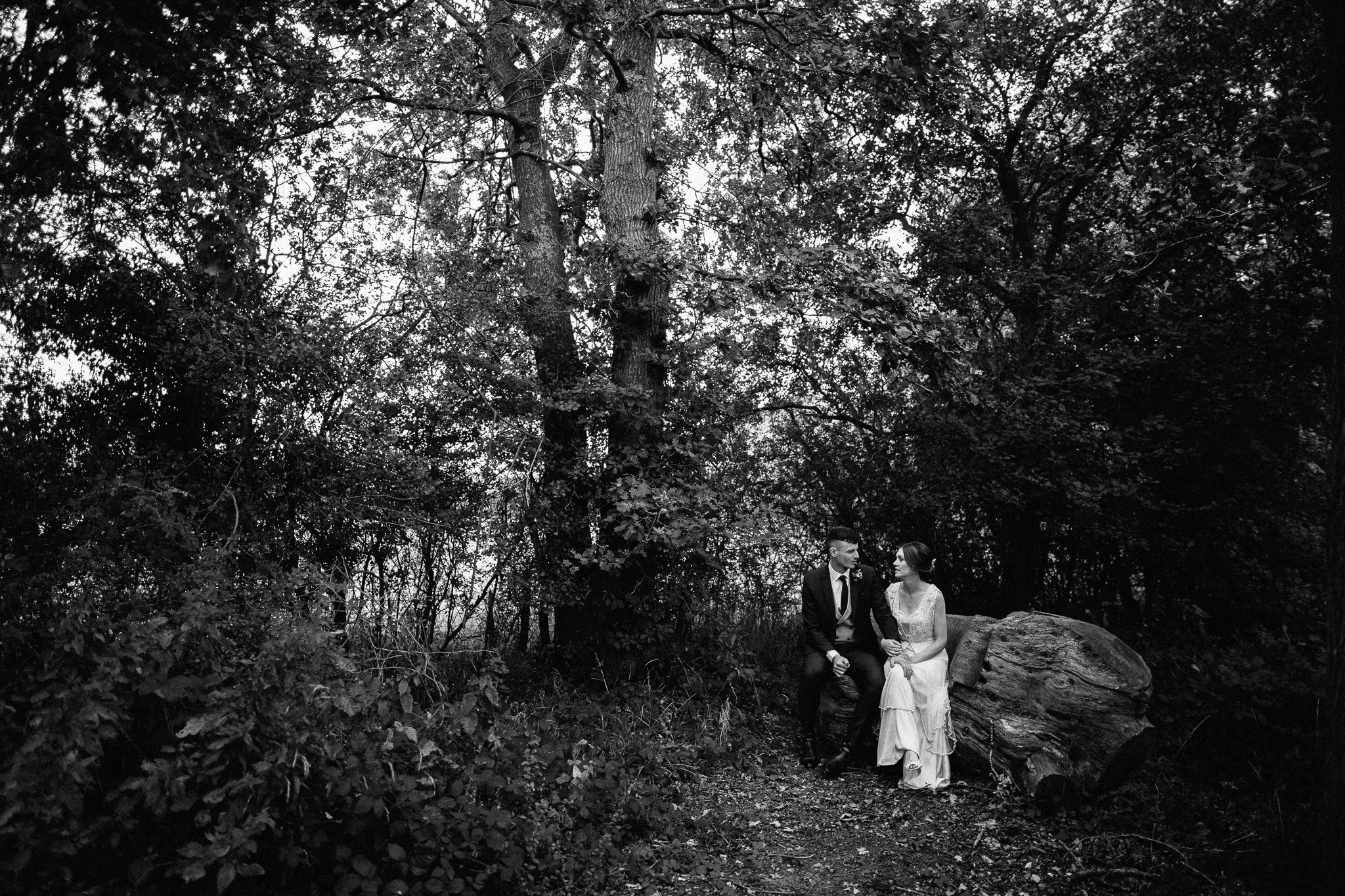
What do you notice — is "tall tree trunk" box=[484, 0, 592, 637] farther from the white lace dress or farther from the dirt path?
the white lace dress

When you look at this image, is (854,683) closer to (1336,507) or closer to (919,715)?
(919,715)

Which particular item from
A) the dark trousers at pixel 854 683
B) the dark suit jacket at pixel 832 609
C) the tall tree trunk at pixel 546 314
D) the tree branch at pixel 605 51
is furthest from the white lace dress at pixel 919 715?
the tree branch at pixel 605 51

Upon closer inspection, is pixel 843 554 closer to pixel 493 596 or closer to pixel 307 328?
pixel 493 596

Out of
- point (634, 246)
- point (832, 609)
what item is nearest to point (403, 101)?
point (634, 246)

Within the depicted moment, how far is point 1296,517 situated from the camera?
27.2 ft

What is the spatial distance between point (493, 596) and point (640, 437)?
1939 millimetres

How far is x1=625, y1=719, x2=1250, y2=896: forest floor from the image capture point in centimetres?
429

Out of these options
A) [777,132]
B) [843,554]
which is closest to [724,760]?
[843,554]

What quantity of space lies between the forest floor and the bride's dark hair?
4.96ft

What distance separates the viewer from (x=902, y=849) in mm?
4824

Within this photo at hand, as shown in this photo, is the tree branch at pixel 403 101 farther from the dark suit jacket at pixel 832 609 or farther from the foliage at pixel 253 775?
the dark suit jacket at pixel 832 609

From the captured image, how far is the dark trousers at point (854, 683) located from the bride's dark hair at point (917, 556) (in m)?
0.83

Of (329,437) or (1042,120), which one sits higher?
(1042,120)

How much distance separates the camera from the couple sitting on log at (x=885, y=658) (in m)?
5.74
